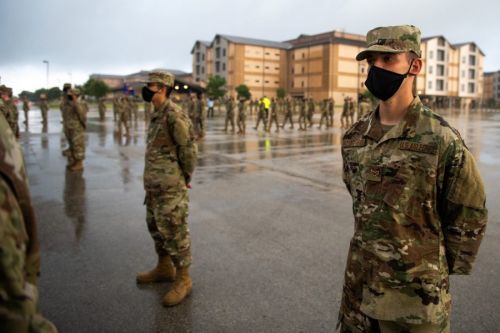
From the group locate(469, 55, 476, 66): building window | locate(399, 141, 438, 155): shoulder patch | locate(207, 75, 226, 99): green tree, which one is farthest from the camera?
locate(469, 55, 476, 66): building window

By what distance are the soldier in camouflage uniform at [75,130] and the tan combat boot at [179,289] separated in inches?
287

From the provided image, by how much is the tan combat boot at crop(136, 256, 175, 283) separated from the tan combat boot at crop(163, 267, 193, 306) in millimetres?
340

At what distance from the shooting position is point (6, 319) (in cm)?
116

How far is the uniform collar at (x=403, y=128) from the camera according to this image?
215 cm

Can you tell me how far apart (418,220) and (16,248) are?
166cm

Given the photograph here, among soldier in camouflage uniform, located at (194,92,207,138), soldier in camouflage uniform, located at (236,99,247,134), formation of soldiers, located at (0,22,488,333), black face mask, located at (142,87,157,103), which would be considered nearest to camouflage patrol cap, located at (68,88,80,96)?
black face mask, located at (142,87,157,103)

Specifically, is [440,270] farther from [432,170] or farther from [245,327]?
[245,327]

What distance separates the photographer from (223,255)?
16.1ft

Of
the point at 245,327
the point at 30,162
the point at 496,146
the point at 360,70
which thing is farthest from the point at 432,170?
the point at 360,70

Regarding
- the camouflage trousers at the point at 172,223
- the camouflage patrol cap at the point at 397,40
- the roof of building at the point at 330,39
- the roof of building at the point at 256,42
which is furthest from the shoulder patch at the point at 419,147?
the roof of building at the point at 256,42

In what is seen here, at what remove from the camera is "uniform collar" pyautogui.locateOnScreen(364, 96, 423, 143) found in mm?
2146

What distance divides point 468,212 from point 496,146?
15238mm

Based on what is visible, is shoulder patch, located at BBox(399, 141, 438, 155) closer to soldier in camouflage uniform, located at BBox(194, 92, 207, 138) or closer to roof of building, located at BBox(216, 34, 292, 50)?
soldier in camouflage uniform, located at BBox(194, 92, 207, 138)

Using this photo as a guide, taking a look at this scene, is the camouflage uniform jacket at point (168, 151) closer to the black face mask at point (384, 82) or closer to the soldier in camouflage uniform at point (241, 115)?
the black face mask at point (384, 82)
